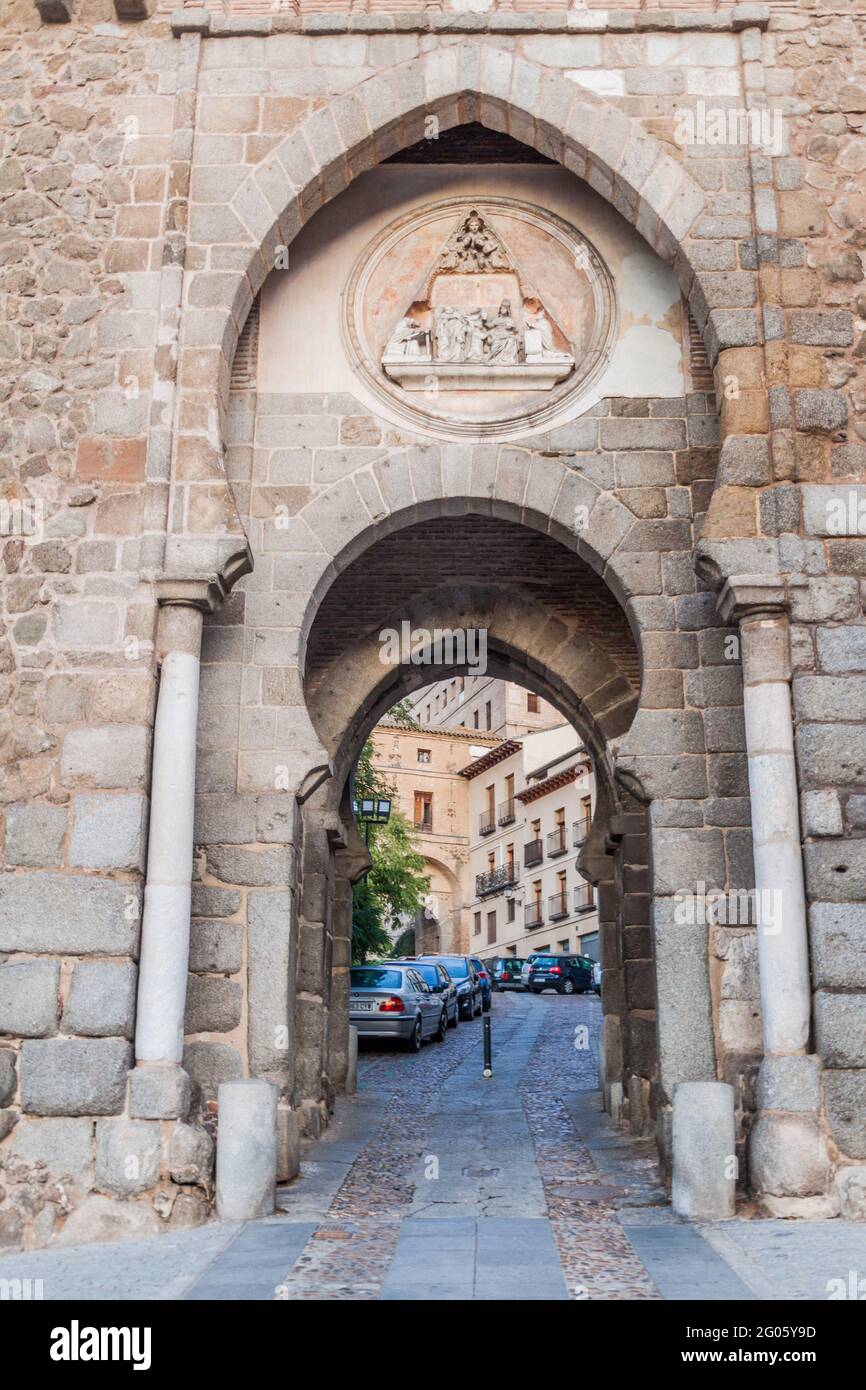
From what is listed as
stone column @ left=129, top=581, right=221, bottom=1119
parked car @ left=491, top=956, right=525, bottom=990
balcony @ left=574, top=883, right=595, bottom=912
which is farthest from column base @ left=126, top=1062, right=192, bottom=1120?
balcony @ left=574, top=883, right=595, bottom=912

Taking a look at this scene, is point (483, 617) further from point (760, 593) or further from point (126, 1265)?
point (126, 1265)

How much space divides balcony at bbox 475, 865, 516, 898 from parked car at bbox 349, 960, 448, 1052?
25.9 metres

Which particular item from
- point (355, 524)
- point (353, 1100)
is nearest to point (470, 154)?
point (355, 524)

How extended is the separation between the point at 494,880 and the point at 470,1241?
3900 cm

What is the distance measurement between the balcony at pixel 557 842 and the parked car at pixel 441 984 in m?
17.3

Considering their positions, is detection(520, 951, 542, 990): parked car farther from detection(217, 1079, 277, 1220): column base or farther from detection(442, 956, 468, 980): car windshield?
detection(217, 1079, 277, 1220): column base

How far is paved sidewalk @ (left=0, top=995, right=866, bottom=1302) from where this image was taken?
16.0 feet

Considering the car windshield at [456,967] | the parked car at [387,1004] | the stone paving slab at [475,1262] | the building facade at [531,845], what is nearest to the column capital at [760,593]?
the stone paving slab at [475,1262]

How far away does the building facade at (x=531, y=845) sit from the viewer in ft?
124

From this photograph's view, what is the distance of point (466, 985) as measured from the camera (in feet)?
77.0

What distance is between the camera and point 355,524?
8.44 m

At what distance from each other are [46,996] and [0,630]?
203 cm

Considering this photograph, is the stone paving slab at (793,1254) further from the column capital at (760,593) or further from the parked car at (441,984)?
the parked car at (441,984)

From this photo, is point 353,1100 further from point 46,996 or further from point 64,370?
point 64,370
